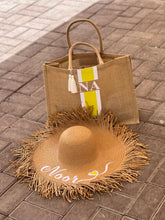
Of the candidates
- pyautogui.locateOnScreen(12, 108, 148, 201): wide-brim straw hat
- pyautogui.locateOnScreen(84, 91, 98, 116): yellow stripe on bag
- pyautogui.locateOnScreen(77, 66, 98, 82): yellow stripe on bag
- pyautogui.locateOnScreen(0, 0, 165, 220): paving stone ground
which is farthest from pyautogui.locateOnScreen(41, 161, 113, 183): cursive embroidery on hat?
pyautogui.locateOnScreen(77, 66, 98, 82): yellow stripe on bag

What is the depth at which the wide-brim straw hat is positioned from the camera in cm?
238

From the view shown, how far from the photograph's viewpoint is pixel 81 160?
248 cm

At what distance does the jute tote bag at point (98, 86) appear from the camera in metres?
2.78

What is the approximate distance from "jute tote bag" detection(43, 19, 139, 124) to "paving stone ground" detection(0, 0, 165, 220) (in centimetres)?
19

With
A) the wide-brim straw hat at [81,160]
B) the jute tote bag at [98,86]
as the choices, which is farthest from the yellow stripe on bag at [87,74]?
the wide-brim straw hat at [81,160]

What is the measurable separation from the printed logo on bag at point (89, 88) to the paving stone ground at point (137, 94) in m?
0.33

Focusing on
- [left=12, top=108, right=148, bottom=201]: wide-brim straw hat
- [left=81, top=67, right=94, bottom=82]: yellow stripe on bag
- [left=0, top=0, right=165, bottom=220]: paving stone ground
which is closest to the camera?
[left=0, top=0, right=165, bottom=220]: paving stone ground

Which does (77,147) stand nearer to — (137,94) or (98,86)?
(98,86)

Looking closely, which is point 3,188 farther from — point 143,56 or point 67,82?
point 143,56

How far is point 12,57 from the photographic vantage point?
413 cm

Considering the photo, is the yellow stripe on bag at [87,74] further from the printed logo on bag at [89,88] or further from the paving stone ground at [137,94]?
the paving stone ground at [137,94]

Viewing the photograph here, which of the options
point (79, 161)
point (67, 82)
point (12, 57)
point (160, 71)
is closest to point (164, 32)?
point (160, 71)

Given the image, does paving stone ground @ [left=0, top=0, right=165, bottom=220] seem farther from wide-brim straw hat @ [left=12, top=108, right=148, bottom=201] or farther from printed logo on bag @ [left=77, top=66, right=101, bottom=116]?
printed logo on bag @ [left=77, top=66, right=101, bottom=116]

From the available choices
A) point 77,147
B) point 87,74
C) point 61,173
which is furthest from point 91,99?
point 61,173
